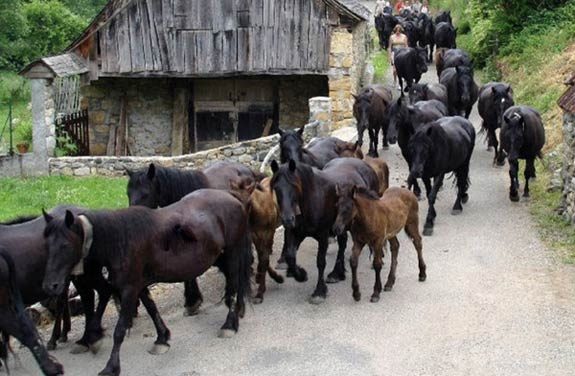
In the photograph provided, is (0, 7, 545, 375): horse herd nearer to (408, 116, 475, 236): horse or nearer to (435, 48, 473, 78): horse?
(408, 116, 475, 236): horse

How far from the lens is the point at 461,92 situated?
20266 mm

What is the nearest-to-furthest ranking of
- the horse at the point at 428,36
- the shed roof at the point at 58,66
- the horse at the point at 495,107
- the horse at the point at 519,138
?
the horse at the point at 519,138, the horse at the point at 495,107, the shed roof at the point at 58,66, the horse at the point at 428,36

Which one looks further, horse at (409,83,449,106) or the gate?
the gate

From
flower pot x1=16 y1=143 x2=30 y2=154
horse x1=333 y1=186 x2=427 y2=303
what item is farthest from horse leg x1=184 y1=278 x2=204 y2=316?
flower pot x1=16 y1=143 x2=30 y2=154

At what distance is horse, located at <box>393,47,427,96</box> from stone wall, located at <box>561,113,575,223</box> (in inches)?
446

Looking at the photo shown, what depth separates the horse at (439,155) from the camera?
1384 centimetres

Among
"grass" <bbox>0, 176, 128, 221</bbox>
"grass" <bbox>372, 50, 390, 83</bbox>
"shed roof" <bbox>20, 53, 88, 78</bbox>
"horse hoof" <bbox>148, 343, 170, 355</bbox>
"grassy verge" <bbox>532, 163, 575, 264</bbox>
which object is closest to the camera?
"horse hoof" <bbox>148, 343, 170, 355</bbox>

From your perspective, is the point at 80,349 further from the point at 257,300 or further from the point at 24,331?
the point at 257,300

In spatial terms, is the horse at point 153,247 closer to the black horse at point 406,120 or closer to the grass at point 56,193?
the black horse at point 406,120

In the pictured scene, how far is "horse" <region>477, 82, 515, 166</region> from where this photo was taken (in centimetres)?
1762

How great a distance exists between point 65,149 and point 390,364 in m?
15.7

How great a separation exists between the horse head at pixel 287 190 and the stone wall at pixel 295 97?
14.8 metres

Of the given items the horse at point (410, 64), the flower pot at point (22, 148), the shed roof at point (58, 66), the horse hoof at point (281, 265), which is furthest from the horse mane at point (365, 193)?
the horse at point (410, 64)

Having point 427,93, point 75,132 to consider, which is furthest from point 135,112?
point 427,93
